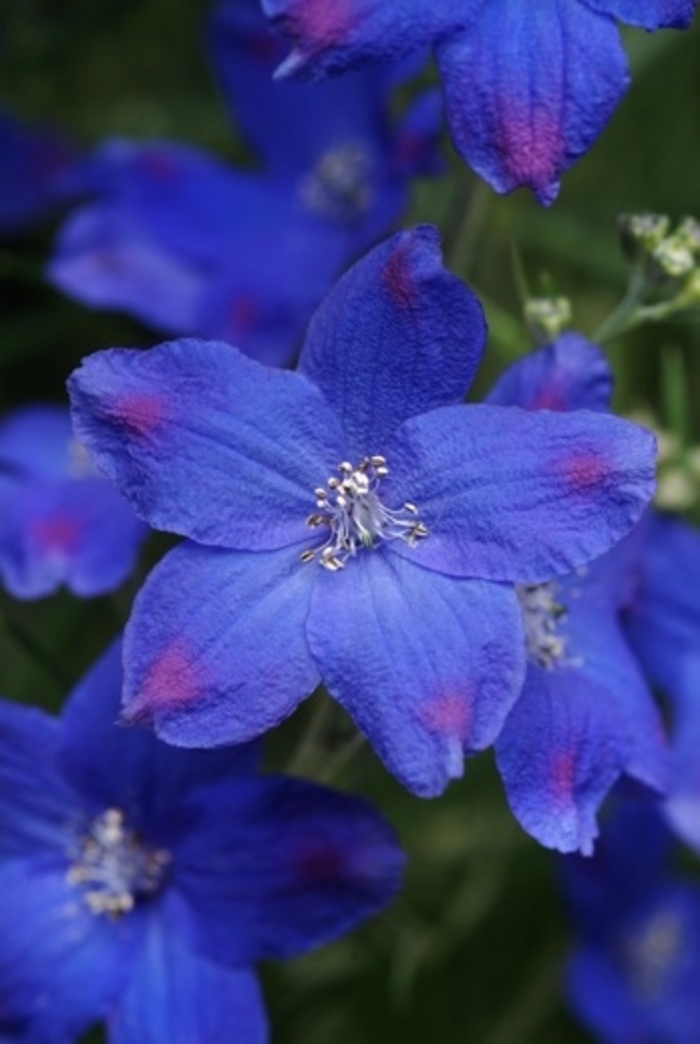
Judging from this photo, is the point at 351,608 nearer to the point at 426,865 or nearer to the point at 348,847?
the point at 348,847

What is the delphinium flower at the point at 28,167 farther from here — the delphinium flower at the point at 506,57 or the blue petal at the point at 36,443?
the delphinium flower at the point at 506,57

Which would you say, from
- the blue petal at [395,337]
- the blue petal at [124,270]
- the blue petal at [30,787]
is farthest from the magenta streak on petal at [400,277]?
the blue petal at [124,270]

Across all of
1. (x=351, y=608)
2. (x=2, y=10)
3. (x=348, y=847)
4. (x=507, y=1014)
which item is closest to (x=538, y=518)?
(x=351, y=608)

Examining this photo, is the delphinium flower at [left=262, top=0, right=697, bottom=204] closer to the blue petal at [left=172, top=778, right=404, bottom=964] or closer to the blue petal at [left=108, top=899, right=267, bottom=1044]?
the blue petal at [left=172, top=778, right=404, bottom=964]

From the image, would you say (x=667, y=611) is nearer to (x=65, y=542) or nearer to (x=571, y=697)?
(x=571, y=697)

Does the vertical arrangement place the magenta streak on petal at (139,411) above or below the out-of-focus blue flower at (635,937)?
above

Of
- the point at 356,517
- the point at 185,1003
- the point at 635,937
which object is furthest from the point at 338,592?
the point at 635,937
